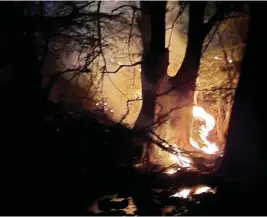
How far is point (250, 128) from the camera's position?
6.37 metres

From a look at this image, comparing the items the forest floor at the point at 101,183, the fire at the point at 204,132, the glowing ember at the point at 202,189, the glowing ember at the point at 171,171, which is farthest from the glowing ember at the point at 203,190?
the fire at the point at 204,132

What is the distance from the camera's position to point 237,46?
9.75 metres

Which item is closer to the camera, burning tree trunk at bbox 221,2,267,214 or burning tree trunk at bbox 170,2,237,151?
burning tree trunk at bbox 221,2,267,214

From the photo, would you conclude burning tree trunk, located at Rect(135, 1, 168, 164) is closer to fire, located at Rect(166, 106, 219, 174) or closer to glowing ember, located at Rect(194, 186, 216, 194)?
fire, located at Rect(166, 106, 219, 174)

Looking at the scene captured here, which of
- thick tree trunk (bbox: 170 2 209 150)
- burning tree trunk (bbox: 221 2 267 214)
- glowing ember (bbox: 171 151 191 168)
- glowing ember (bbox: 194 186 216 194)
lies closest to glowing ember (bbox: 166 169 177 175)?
glowing ember (bbox: 171 151 191 168)

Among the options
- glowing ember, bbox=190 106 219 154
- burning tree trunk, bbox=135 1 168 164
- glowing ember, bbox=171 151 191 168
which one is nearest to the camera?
glowing ember, bbox=171 151 191 168

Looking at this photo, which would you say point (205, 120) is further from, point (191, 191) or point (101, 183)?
point (101, 183)

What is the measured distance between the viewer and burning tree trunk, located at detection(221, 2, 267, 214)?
593 cm

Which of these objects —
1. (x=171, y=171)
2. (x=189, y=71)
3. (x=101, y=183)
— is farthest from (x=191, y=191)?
(x=189, y=71)

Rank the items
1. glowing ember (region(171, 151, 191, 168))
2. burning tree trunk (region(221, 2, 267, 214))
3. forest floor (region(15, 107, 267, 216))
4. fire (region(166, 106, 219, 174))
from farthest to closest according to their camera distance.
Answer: fire (region(166, 106, 219, 174)), glowing ember (region(171, 151, 191, 168)), forest floor (region(15, 107, 267, 216)), burning tree trunk (region(221, 2, 267, 214))

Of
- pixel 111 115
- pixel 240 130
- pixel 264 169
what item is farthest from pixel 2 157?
pixel 264 169

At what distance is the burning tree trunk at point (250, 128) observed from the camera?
5930 mm

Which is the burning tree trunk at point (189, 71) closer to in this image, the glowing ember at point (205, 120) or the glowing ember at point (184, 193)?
the glowing ember at point (205, 120)

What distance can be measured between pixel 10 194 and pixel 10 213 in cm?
53
